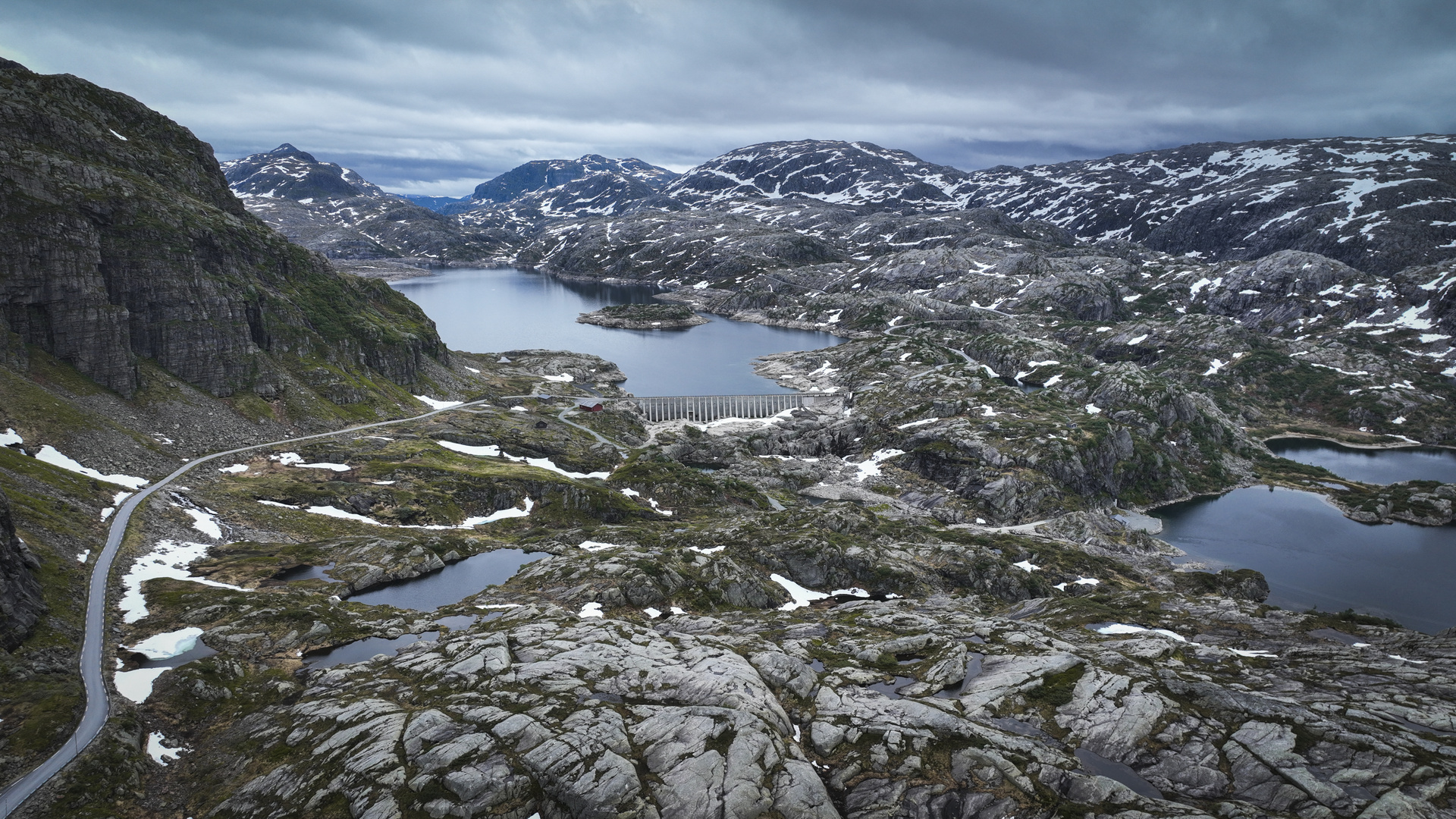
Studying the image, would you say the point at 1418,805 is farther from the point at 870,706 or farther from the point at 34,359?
the point at 34,359

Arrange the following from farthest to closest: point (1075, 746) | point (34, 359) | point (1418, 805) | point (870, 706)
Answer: point (34, 359) < point (870, 706) < point (1075, 746) < point (1418, 805)

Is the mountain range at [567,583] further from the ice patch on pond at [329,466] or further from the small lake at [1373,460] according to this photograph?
the small lake at [1373,460]

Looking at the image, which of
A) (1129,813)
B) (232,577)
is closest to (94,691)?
(232,577)

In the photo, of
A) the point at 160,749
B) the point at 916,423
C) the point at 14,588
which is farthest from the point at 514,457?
the point at 916,423

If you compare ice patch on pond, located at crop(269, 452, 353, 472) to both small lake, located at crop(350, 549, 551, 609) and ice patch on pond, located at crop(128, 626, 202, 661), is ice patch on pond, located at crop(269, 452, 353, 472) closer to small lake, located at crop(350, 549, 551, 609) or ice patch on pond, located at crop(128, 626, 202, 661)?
small lake, located at crop(350, 549, 551, 609)

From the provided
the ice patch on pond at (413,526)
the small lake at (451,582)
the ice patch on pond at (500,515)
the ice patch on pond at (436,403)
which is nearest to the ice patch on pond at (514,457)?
the ice patch on pond at (500,515)

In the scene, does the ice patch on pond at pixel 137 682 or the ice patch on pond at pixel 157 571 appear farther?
the ice patch on pond at pixel 157 571
